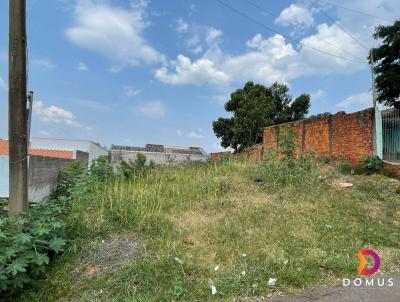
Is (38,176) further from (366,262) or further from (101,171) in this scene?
(366,262)

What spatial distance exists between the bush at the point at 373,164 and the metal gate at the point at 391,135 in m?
0.48

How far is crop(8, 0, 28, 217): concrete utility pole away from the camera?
4.30 metres

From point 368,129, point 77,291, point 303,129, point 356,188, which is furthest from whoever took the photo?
point 303,129

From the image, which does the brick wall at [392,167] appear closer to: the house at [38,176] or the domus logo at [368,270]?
the domus logo at [368,270]

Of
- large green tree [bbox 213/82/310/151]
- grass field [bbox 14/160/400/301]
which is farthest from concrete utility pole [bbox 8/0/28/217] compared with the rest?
large green tree [bbox 213/82/310/151]

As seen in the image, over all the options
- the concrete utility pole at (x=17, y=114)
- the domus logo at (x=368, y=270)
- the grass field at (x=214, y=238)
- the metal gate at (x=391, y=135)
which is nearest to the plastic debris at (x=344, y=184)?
the grass field at (x=214, y=238)

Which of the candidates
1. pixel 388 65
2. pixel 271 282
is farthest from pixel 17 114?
pixel 388 65

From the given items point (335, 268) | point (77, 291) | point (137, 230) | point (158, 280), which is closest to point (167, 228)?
point (137, 230)

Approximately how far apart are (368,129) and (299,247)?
7.24m

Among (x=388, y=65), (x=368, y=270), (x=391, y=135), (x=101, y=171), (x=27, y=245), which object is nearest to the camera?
(x=27, y=245)

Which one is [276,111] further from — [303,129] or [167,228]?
[167,228]

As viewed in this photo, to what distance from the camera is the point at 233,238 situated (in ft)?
17.0

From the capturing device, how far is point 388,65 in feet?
58.9

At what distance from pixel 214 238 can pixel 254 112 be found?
21.2 metres
